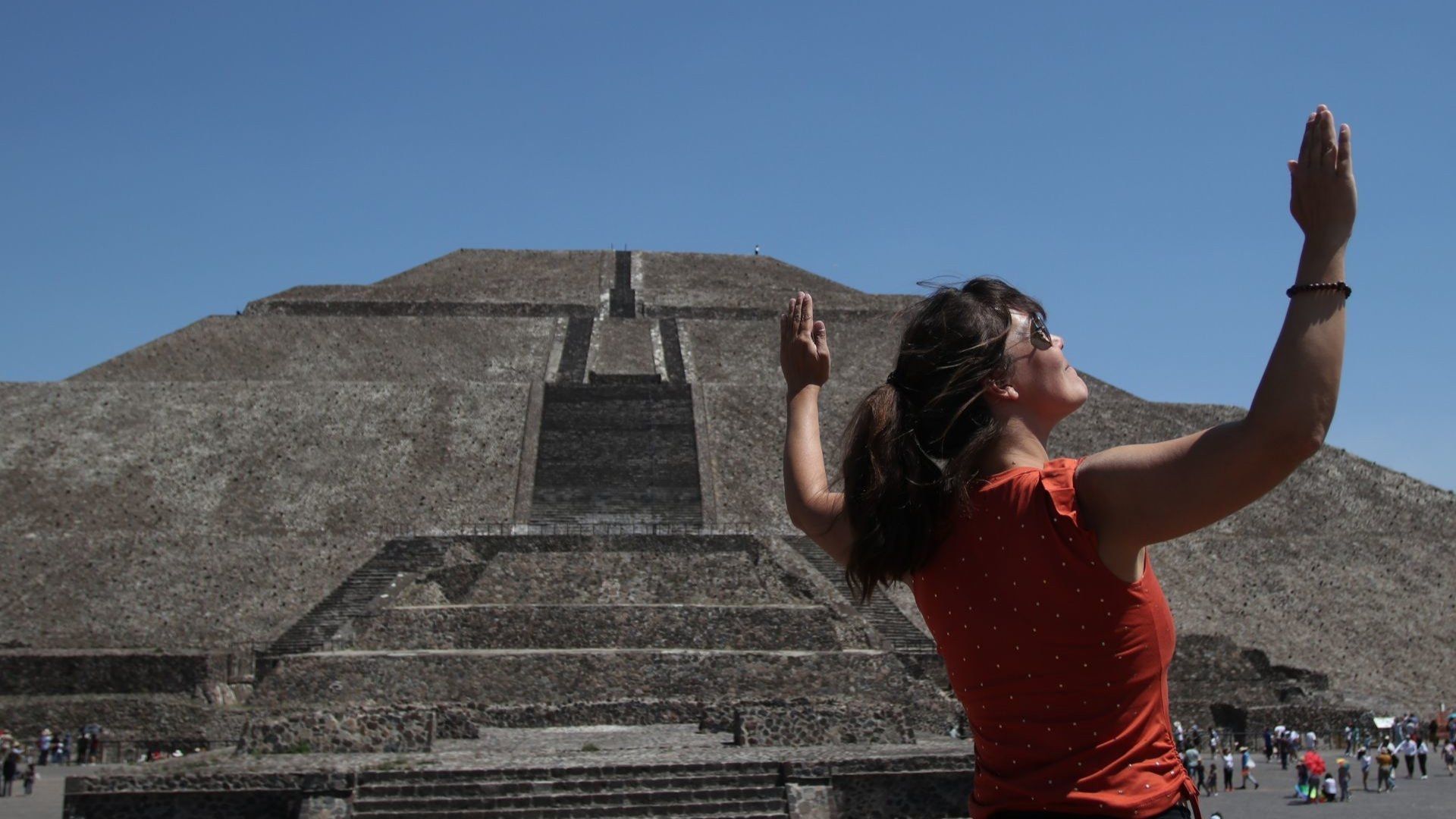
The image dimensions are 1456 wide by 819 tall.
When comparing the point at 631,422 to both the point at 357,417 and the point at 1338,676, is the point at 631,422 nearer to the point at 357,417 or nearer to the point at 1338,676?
the point at 357,417

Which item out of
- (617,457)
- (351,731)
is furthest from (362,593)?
(617,457)

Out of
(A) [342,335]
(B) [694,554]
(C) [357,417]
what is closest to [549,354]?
(A) [342,335]

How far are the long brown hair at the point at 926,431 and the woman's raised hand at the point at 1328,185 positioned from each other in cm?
53

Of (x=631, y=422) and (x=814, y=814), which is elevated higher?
(x=631, y=422)

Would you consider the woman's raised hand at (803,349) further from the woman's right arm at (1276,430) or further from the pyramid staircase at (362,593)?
the pyramid staircase at (362,593)

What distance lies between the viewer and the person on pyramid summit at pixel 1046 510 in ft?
6.75

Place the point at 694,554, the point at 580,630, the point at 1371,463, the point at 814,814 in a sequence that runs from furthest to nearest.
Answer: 1. the point at 1371,463
2. the point at 694,554
3. the point at 580,630
4. the point at 814,814

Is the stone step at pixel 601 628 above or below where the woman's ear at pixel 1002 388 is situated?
below

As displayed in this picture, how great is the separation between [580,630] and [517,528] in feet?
29.1

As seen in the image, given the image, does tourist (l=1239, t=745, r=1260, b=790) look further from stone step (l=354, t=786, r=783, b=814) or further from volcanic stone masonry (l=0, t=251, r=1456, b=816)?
stone step (l=354, t=786, r=783, b=814)

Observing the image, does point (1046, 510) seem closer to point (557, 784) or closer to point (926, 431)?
point (926, 431)

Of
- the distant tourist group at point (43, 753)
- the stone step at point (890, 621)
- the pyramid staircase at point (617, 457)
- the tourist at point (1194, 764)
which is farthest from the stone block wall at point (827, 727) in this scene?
the pyramid staircase at point (617, 457)

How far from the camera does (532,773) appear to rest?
12.1 metres

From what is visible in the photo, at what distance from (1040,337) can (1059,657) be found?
52cm
